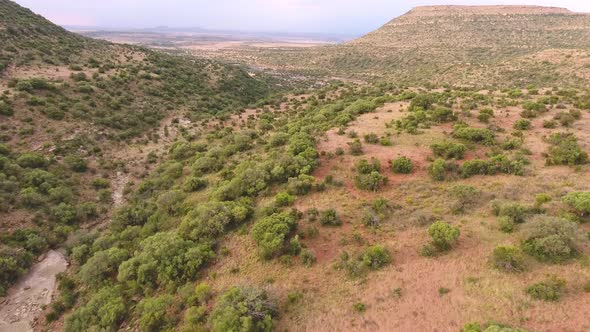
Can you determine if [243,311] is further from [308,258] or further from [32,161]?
[32,161]

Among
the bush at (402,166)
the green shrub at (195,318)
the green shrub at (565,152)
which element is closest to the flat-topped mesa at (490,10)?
the green shrub at (565,152)

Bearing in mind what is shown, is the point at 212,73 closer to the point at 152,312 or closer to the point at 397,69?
the point at 397,69

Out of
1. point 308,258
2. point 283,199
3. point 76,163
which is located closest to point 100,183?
point 76,163

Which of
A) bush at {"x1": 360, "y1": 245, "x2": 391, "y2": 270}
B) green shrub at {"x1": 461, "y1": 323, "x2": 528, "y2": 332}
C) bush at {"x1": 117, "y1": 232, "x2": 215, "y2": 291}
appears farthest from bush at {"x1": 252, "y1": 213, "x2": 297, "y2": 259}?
green shrub at {"x1": 461, "y1": 323, "x2": 528, "y2": 332}

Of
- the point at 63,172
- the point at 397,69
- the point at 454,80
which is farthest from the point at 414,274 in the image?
the point at 397,69

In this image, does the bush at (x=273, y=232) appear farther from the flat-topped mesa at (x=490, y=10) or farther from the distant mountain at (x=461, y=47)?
the flat-topped mesa at (x=490, y=10)
